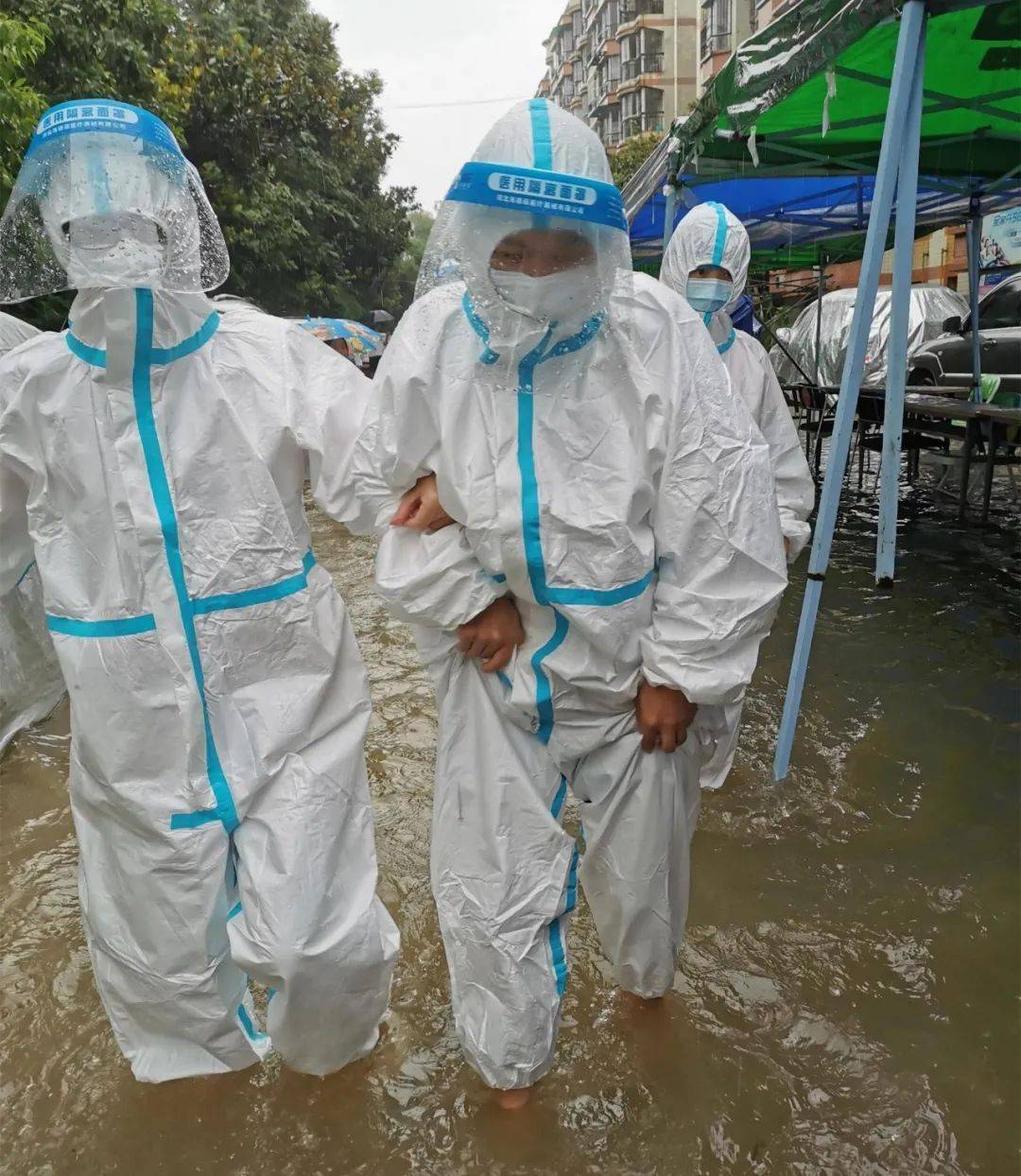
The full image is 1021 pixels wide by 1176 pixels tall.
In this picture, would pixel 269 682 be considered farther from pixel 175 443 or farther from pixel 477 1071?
pixel 477 1071

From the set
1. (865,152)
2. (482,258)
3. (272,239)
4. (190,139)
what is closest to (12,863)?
(482,258)

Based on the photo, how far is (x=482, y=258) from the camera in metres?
1.74

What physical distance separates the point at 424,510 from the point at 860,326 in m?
1.88

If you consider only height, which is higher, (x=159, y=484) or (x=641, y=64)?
(x=641, y=64)

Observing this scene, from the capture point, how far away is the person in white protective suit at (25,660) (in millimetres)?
2256

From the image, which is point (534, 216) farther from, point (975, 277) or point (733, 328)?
point (975, 277)

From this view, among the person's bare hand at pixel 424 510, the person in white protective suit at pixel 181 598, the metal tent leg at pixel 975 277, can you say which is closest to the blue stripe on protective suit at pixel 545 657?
the person's bare hand at pixel 424 510

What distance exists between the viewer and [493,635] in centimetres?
182

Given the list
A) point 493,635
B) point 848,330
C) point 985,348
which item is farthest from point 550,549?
point 848,330

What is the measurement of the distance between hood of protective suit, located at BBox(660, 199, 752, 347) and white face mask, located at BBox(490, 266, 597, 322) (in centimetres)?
212

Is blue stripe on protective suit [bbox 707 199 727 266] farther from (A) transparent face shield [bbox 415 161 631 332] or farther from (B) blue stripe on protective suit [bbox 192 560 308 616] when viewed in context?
(B) blue stripe on protective suit [bbox 192 560 308 616]

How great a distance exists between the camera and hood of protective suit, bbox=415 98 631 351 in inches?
64.6

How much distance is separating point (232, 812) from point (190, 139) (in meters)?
16.0

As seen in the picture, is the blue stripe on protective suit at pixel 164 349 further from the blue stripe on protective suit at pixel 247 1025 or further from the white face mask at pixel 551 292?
the blue stripe on protective suit at pixel 247 1025
